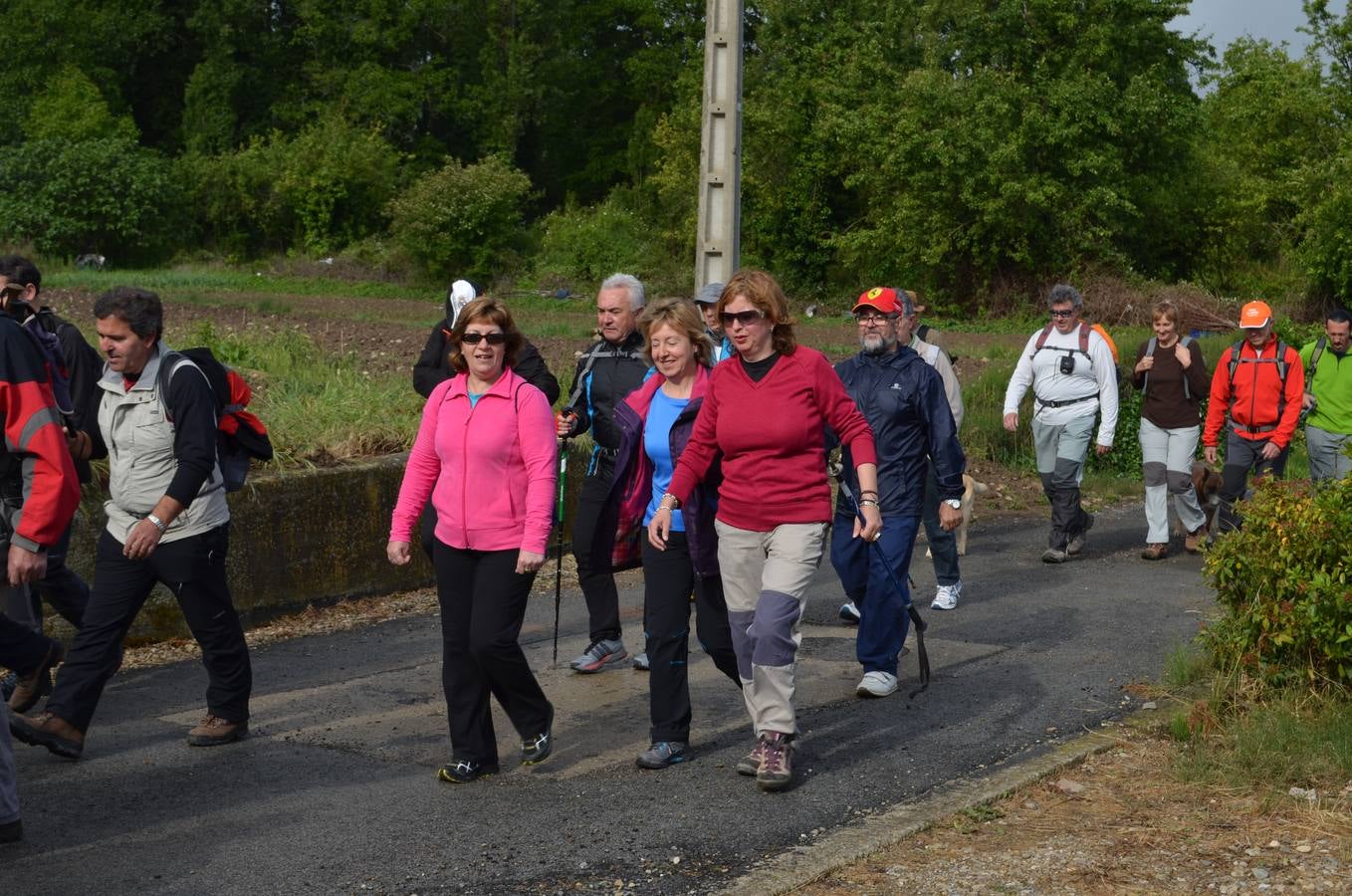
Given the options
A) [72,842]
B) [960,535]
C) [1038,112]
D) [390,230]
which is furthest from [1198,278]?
[72,842]

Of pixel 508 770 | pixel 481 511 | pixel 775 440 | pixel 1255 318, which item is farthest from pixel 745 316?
pixel 1255 318

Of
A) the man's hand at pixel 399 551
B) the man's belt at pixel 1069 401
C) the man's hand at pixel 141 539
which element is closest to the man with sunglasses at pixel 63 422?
the man's hand at pixel 141 539

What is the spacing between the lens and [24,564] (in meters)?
5.95

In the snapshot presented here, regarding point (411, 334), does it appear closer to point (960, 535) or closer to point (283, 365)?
point (283, 365)

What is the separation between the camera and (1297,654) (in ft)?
21.2

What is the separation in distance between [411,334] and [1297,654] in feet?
58.6

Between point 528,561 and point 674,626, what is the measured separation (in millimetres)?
784

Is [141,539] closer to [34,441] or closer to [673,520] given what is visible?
[34,441]

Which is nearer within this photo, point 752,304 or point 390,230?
point 752,304

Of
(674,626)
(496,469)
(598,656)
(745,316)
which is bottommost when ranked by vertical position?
(598,656)

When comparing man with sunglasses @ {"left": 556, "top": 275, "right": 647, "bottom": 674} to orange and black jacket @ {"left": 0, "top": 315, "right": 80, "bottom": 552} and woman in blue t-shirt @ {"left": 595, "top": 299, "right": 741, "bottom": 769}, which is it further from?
orange and black jacket @ {"left": 0, "top": 315, "right": 80, "bottom": 552}

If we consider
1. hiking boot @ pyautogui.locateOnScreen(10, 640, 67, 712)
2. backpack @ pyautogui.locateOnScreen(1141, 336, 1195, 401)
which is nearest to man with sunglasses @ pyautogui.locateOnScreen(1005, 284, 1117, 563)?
backpack @ pyautogui.locateOnScreen(1141, 336, 1195, 401)

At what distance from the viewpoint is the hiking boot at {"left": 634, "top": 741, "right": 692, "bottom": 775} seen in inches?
252

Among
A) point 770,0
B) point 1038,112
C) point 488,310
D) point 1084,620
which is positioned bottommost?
point 1084,620
